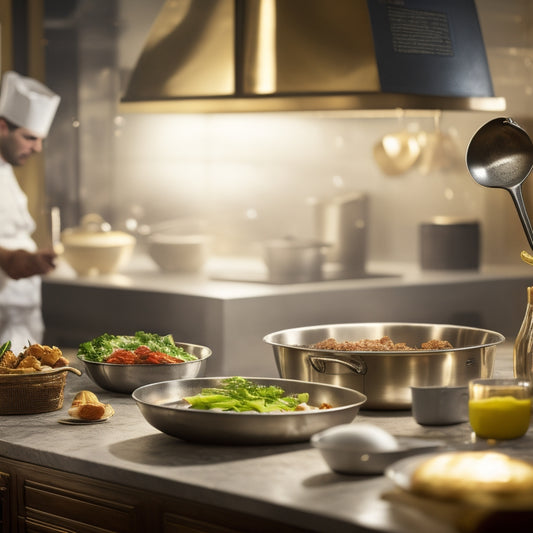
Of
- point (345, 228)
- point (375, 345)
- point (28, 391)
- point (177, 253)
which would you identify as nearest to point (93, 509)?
point (28, 391)

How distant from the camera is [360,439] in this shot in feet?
5.19

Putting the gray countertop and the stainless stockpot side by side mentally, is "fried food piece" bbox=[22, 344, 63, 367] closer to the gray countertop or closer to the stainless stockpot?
the gray countertop

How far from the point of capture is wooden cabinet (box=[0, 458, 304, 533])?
5.22 ft

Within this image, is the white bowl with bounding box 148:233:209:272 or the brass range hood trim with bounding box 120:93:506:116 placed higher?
the brass range hood trim with bounding box 120:93:506:116

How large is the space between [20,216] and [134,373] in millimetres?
1740

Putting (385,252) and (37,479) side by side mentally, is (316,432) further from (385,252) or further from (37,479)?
(385,252)

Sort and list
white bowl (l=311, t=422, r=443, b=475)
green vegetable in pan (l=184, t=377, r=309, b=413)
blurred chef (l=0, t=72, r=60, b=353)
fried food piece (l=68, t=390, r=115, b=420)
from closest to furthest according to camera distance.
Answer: white bowl (l=311, t=422, r=443, b=475)
green vegetable in pan (l=184, t=377, r=309, b=413)
fried food piece (l=68, t=390, r=115, b=420)
blurred chef (l=0, t=72, r=60, b=353)

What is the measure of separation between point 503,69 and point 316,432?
9.71 feet

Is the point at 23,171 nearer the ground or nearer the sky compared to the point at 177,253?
nearer the sky

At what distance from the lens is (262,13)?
9.91ft

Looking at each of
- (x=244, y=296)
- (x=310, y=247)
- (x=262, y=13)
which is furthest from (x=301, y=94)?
(x=310, y=247)

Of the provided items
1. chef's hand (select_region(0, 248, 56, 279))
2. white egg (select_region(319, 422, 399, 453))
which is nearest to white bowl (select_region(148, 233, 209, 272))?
chef's hand (select_region(0, 248, 56, 279))

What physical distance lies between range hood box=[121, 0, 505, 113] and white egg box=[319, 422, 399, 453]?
1.45m

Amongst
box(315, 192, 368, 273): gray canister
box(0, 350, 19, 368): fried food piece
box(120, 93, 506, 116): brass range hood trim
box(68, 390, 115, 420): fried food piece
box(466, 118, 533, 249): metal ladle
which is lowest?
box(68, 390, 115, 420): fried food piece
